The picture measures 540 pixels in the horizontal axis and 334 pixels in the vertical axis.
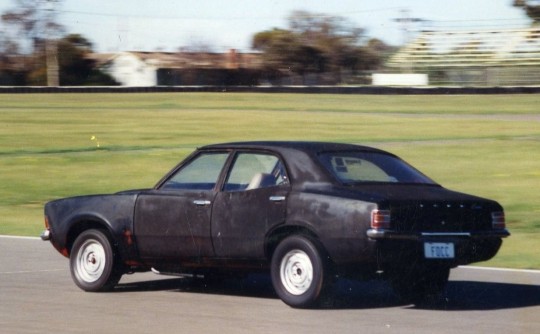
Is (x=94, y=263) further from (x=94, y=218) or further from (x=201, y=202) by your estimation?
(x=201, y=202)

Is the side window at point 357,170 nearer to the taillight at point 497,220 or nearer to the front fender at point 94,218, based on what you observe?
the taillight at point 497,220

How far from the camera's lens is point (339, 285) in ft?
36.7

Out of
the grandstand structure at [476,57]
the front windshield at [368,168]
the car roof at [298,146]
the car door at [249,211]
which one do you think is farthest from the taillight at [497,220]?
the grandstand structure at [476,57]

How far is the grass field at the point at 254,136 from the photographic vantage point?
74.9 ft

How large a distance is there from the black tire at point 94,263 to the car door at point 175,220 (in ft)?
1.07

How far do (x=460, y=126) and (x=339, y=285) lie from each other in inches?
1163

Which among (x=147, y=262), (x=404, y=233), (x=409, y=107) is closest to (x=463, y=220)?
(x=404, y=233)

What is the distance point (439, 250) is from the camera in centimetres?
937

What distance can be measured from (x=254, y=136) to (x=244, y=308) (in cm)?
2834

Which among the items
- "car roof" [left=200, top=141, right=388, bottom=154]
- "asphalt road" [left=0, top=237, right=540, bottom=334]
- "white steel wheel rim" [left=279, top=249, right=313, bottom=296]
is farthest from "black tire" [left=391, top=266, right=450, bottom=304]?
"car roof" [left=200, top=141, right=388, bottom=154]

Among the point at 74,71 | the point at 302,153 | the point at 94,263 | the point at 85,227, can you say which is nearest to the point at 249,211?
the point at 302,153

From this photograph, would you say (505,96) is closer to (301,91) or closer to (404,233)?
(301,91)

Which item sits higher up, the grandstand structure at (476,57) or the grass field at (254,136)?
the grandstand structure at (476,57)

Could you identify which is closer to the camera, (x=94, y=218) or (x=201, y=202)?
(x=201, y=202)
